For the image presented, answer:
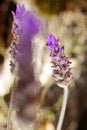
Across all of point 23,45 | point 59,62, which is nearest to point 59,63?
point 59,62

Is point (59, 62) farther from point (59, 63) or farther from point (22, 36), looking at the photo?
point (22, 36)

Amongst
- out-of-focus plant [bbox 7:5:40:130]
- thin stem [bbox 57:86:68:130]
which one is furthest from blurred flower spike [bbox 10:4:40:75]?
thin stem [bbox 57:86:68:130]

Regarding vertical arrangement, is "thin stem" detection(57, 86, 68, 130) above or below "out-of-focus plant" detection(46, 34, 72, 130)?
below

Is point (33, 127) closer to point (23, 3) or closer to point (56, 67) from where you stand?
point (56, 67)

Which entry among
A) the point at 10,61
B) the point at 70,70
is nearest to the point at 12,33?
the point at 10,61

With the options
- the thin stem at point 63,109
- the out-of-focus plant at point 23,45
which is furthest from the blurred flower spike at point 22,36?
the thin stem at point 63,109

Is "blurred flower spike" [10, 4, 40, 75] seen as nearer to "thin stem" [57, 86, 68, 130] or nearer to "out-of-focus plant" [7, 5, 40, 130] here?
"out-of-focus plant" [7, 5, 40, 130]
